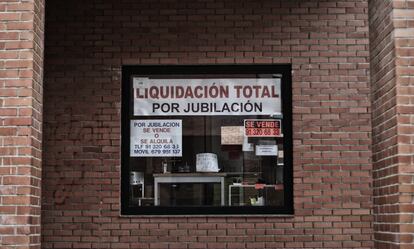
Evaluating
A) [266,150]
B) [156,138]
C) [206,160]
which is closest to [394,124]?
[266,150]

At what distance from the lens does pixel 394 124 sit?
17.5 ft

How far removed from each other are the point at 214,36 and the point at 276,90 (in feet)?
3.28

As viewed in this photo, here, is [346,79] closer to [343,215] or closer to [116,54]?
[343,215]

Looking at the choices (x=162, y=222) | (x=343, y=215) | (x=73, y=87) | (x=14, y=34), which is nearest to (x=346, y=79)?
(x=343, y=215)

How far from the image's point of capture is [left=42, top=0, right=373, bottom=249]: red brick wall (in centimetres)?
759

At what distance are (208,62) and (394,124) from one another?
10.0 feet

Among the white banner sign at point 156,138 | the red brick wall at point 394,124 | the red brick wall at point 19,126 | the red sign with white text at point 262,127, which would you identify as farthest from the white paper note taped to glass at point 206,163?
the red brick wall at point 19,126

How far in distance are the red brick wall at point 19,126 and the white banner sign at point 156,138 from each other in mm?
2519

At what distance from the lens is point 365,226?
759 cm

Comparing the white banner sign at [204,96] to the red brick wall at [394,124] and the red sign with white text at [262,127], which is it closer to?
the red sign with white text at [262,127]

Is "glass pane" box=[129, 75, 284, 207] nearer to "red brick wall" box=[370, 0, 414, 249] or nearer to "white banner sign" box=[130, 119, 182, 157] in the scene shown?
"white banner sign" box=[130, 119, 182, 157]

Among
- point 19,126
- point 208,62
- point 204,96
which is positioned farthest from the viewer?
point 204,96

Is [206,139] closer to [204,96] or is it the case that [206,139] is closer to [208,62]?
[204,96]

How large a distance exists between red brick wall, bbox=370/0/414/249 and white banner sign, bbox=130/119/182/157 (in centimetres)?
279
